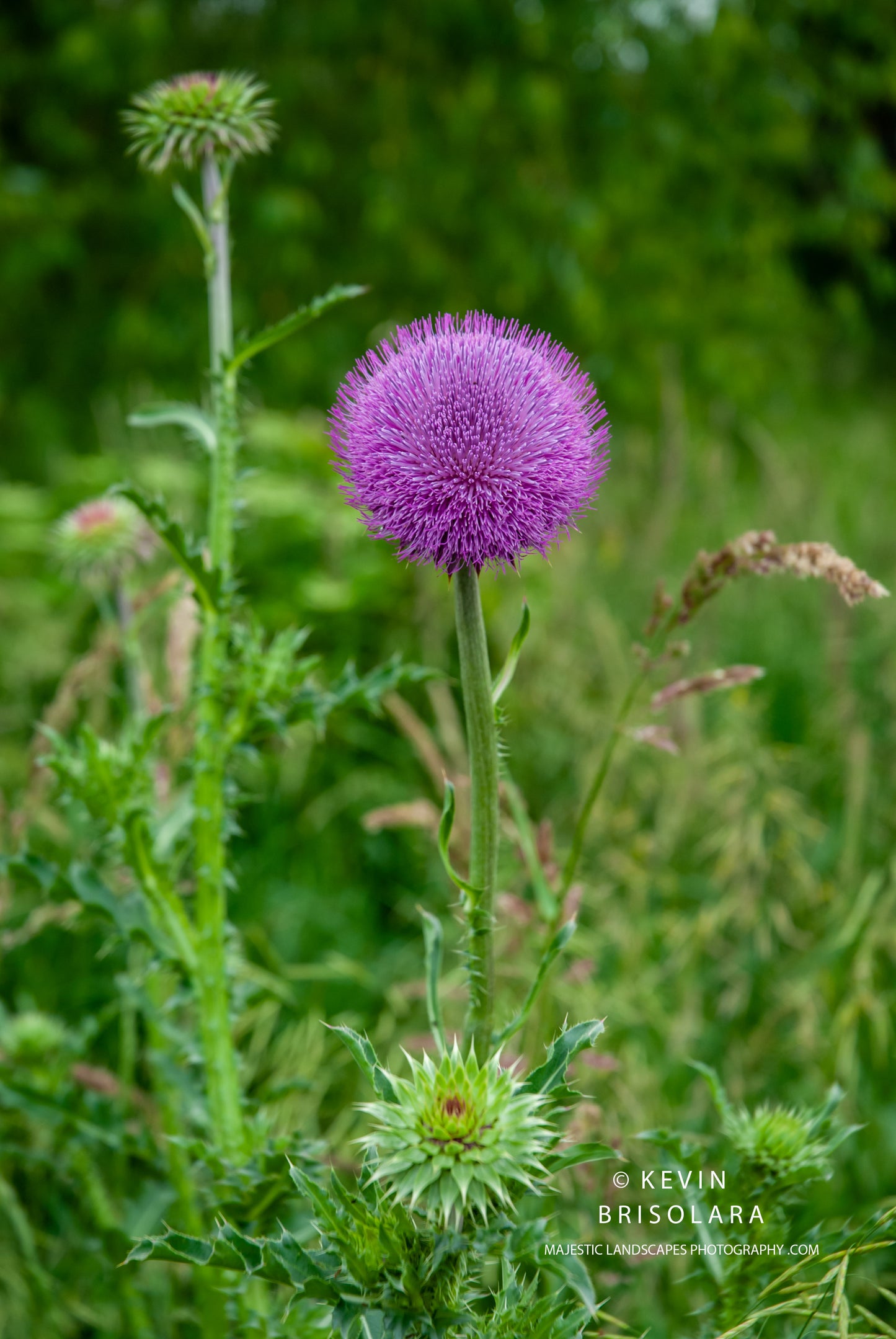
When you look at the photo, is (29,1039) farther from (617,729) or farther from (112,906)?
(617,729)

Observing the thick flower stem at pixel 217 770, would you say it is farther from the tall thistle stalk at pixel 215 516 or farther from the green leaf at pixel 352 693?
the green leaf at pixel 352 693

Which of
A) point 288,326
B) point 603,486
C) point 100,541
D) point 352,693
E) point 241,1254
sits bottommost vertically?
point 241,1254

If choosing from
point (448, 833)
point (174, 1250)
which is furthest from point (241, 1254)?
point (448, 833)

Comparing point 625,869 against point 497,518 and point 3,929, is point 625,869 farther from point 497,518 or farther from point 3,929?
point 497,518

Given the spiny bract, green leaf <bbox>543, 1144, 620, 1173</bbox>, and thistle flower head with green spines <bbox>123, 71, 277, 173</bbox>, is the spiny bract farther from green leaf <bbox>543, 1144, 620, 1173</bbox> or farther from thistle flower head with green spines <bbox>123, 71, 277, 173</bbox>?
thistle flower head with green spines <bbox>123, 71, 277, 173</bbox>

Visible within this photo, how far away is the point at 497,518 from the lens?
1.45 m

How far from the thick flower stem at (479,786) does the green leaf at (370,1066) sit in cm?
22

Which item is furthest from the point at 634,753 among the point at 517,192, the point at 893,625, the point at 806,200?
the point at 806,200

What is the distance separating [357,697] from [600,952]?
166cm

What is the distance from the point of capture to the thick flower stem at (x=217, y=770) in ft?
6.24

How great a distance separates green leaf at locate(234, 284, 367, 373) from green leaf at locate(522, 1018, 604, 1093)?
111 cm

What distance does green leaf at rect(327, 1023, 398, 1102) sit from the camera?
1305 mm

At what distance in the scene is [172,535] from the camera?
1817 mm

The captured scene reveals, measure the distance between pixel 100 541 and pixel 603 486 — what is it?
159 inches
